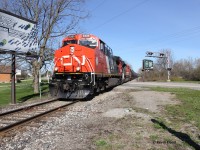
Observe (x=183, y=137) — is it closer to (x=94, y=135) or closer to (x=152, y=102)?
(x=94, y=135)

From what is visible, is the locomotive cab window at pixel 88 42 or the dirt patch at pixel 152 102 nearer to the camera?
the dirt patch at pixel 152 102

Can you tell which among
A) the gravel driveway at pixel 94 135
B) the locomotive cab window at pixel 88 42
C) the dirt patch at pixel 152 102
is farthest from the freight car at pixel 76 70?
the gravel driveway at pixel 94 135

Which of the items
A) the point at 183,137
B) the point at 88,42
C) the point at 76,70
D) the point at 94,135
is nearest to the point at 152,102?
the point at 76,70

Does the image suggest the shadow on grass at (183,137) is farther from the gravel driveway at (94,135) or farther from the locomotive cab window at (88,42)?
the locomotive cab window at (88,42)

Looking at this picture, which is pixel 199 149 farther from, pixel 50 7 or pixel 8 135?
pixel 50 7

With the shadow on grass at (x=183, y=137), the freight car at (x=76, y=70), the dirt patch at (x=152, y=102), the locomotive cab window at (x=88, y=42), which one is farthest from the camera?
the locomotive cab window at (x=88, y=42)

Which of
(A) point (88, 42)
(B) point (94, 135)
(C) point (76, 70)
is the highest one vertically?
(A) point (88, 42)

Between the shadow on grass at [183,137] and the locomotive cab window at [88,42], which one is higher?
the locomotive cab window at [88,42]

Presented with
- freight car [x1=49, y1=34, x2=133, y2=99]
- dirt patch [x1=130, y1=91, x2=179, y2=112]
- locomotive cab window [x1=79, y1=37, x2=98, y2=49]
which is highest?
locomotive cab window [x1=79, y1=37, x2=98, y2=49]

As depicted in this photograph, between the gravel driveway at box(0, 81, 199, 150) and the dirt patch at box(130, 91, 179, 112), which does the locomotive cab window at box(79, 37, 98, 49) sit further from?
the gravel driveway at box(0, 81, 199, 150)

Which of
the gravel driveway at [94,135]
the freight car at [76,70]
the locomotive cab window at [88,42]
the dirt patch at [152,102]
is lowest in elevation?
the gravel driveway at [94,135]

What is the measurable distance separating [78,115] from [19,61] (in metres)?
16.0

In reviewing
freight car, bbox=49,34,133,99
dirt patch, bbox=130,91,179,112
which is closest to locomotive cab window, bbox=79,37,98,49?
freight car, bbox=49,34,133,99

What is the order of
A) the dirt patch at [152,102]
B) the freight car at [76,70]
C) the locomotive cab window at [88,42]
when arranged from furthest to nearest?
1. the locomotive cab window at [88,42]
2. the freight car at [76,70]
3. the dirt patch at [152,102]
